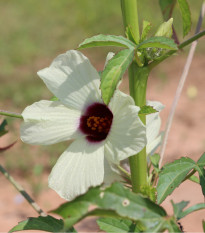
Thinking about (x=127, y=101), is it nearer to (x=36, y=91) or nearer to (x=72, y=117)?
(x=72, y=117)

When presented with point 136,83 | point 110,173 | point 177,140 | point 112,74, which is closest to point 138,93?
point 136,83

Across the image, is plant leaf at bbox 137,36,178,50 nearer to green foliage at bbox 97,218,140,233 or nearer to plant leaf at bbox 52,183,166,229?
plant leaf at bbox 52,183,166,229

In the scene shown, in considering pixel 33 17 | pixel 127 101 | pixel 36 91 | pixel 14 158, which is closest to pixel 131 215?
pixel 127 101

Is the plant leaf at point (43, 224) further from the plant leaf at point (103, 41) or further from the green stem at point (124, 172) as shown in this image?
the plant leaf at point (103, 41)

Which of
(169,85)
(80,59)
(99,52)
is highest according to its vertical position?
(80,59)

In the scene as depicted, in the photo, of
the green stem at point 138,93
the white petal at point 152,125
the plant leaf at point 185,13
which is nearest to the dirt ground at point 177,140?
the white petal at point 152,125

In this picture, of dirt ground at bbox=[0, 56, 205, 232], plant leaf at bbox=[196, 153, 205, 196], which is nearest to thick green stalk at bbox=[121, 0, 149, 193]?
plant leaf at bbox=[196, 153, 205, 196]

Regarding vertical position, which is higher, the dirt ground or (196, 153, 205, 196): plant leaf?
(196, 153, 205, 196): plant leaf
